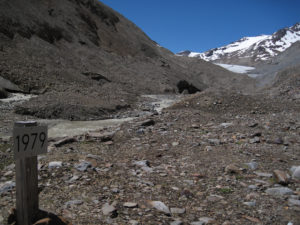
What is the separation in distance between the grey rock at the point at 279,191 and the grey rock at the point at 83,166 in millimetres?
2790

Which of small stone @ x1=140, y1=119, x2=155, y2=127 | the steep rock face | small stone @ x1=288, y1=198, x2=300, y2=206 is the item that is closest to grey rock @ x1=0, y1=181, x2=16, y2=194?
small stone @ x1=288, y1=198, x2=300, y2=206

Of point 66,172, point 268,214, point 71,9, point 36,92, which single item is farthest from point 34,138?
point 71,9

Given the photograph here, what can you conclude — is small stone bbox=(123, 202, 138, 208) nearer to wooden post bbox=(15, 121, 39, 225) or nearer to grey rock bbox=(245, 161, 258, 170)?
wooden post bbox=(15, 121, 39, 225)

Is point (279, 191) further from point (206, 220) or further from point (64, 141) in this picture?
point (64, 141)

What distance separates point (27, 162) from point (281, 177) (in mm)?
3650

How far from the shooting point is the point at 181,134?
23.6ft

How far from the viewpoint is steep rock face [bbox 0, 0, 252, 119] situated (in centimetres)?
1429

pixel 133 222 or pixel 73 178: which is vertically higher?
pixel 73 178

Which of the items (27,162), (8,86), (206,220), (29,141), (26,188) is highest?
(8,86)

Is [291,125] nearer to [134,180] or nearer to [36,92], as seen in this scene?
[134,180]

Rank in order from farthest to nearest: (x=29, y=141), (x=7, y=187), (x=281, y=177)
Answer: (x=281, y=177) < (x=7, y=187) < (x=29, y=141)

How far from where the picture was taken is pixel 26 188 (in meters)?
2.68

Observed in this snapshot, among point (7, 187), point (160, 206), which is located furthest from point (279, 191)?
point (7, 187)

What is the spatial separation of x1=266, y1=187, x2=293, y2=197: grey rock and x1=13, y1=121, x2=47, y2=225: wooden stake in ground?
313cm
